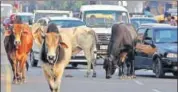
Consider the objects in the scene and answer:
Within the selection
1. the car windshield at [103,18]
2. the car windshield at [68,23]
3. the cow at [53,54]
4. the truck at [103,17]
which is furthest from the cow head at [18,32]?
the car windshield at [103,18]

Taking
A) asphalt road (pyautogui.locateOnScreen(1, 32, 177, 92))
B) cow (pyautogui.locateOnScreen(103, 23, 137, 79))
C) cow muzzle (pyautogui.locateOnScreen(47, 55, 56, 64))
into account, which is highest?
cow muzzle (pyautogui.locateOnScreen(47, 55, 56, 64))

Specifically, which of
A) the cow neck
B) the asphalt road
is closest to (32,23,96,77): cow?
the asphalt road

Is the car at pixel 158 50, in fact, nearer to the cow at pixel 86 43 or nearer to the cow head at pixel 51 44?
the cow at pixel 86 43

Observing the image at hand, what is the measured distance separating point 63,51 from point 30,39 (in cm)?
563

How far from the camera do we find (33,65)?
3366cm

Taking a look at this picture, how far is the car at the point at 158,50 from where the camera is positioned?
87.1ft

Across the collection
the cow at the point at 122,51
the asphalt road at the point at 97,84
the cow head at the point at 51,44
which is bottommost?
the asphalt road at the point at 97,84

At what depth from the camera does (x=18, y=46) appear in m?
24.4

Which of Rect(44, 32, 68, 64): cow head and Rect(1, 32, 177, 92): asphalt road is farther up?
Rect(44, 32, 68, 64): cow head

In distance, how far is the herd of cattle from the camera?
18.8m

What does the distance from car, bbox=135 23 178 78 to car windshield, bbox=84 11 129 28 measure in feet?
23.9

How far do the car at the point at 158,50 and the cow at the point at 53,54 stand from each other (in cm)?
734

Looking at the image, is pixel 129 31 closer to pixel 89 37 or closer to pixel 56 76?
pixel 89 37

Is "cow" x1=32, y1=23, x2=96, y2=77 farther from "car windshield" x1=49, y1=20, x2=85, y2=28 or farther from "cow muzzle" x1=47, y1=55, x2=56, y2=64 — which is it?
"cow muzzle" x1=47, y1=55, x2=56, y2=64
